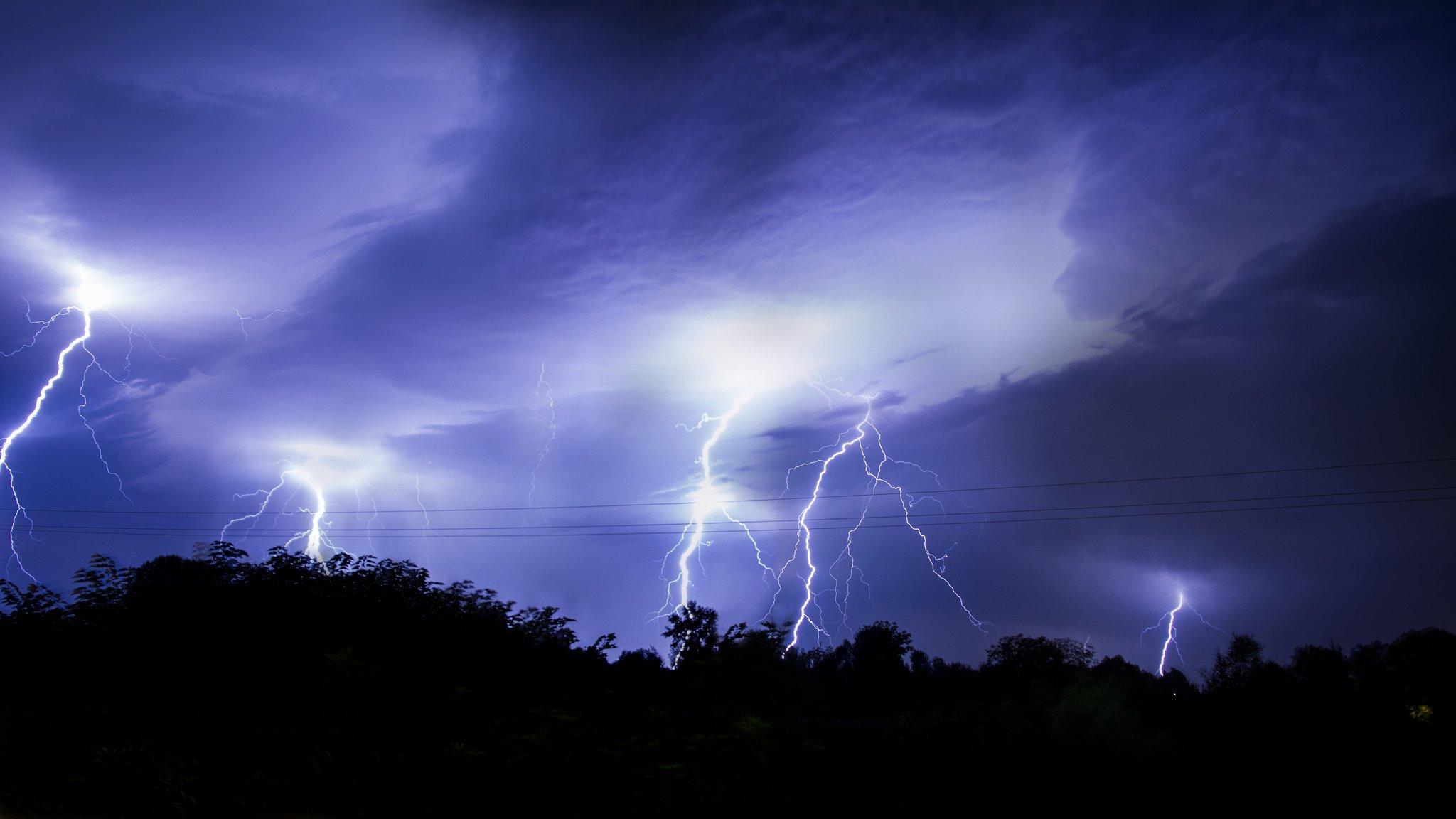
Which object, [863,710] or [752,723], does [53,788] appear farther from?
[863,710]

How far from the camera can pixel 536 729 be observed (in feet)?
22.5

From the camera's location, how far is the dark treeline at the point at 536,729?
6055 mm

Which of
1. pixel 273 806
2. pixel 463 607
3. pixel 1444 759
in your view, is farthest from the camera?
pixel 463 607

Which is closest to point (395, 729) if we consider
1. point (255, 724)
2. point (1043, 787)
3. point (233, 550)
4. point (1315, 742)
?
point (255, 724)

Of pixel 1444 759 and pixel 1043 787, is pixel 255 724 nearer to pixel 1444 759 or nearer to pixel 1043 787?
pixel 1043 787

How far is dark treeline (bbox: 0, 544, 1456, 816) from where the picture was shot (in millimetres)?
6055

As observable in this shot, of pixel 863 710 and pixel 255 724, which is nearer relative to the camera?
pixel 255 724

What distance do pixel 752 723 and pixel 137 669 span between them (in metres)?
6.88

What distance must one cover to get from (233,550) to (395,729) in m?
4.76

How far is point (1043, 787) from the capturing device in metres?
6.72

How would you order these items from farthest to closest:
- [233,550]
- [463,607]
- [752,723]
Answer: [463,607], [233,550], [752,723]

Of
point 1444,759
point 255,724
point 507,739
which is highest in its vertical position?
point 1444,759

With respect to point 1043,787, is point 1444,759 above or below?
above

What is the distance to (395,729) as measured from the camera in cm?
682
